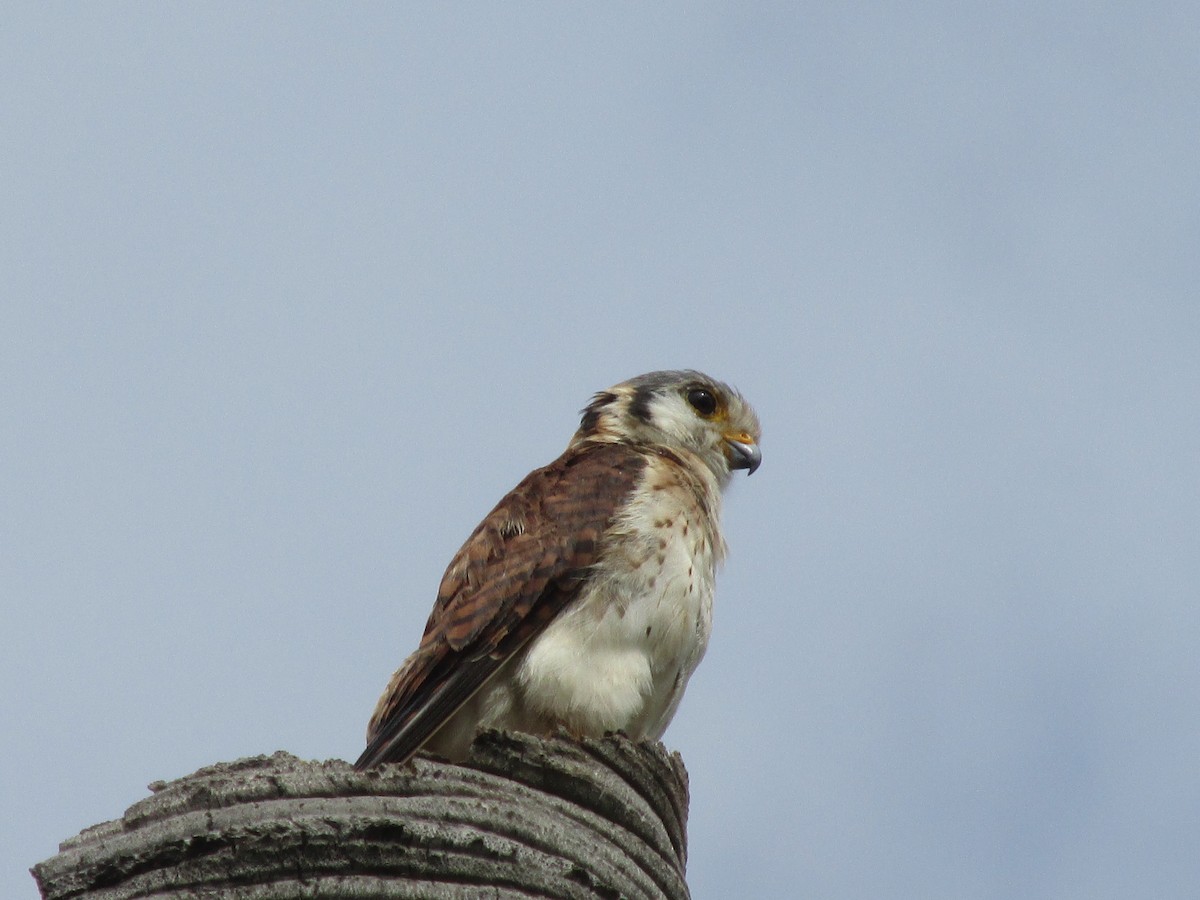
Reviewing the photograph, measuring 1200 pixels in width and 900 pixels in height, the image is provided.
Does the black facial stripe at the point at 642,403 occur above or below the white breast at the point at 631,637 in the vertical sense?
above

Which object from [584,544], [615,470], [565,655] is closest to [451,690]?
[565,655]

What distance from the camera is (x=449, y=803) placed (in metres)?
2.70

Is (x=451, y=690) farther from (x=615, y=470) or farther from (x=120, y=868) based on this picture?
(x=120, y=868)

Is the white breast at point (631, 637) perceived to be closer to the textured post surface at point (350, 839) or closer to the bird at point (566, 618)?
the bird at point (566, 618)

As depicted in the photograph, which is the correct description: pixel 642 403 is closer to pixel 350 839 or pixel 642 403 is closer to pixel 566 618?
pixel 566 618

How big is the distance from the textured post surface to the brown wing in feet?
3.67

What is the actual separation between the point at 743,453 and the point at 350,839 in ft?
11.6

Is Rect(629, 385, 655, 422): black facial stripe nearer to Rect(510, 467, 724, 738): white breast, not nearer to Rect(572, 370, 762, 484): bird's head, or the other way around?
Rect(572, 370, 762, 484): bird's head

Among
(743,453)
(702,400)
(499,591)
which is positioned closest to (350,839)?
(499,591)

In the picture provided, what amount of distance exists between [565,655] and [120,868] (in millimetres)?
1803

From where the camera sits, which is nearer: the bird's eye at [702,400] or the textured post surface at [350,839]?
the textured post surface at [350,839]

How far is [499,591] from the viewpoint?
4352 mm

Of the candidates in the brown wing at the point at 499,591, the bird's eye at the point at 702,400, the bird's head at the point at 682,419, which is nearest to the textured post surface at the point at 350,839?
the brown wing at the point at 499,591

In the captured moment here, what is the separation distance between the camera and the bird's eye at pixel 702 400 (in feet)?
19.9
